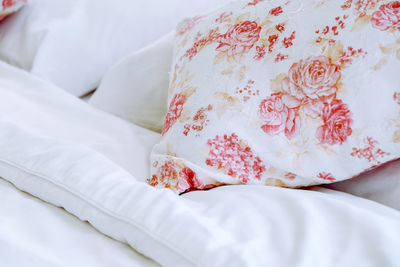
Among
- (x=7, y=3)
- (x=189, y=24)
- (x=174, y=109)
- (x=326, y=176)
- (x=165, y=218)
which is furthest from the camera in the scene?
(x=7, y=3)

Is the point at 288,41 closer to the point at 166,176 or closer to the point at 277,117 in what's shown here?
the point at 277,117

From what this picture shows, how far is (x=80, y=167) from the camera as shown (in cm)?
71

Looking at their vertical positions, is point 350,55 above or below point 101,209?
above

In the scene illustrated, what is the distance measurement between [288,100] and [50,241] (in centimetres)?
36

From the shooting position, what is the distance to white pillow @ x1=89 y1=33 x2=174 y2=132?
1.03 metres

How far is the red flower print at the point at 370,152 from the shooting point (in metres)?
0.68

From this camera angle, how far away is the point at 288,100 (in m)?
0.72

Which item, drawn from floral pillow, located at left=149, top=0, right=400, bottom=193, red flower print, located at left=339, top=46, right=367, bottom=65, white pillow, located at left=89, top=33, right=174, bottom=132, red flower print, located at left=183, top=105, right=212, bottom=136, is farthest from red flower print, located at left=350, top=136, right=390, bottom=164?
white pillow, located at left=89, top=33, right=174, bottom=132

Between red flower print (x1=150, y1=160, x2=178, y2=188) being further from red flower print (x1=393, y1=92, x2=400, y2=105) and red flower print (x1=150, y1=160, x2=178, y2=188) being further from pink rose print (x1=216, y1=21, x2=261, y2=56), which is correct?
red flower print (x1=393, y1=92, x2=400, y2=105)

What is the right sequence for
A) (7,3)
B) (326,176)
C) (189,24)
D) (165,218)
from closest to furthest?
(165,218) < (326,176) < (189,24) < (7,3)

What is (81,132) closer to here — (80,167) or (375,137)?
(80,167)

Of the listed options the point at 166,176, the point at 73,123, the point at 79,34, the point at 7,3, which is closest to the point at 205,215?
the point at 166,176

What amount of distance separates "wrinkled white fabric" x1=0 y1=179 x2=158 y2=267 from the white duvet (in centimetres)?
2

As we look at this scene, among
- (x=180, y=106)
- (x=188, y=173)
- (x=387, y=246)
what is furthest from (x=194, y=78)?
(x=387, y=246)
